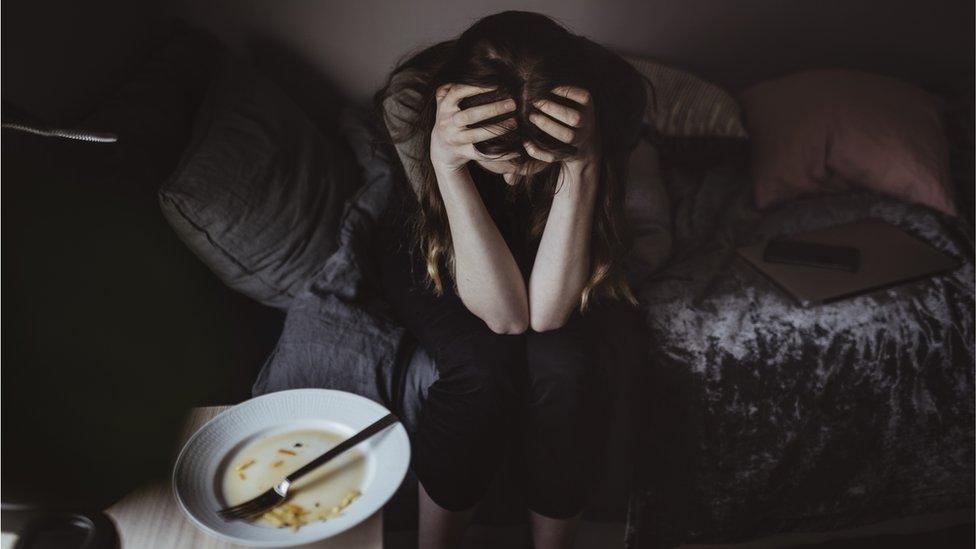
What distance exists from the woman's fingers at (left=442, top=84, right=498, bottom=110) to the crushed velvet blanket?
0.50 m

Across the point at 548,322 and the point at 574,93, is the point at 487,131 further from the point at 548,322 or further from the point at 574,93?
the point at 548,322

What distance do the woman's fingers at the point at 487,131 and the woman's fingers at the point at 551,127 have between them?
1.0 inches

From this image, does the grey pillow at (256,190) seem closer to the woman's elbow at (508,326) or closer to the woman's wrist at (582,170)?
the woman's elbow at (508,326)

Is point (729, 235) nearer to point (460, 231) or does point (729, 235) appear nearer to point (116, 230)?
point (460, 231)

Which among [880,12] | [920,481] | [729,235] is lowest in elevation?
[920,481]

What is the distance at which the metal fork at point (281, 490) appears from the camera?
0.53m

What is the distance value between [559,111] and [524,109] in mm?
42

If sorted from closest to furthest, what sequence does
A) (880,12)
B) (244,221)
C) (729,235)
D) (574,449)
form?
(574,449) → (244,221) → (729,235) → (880,12)

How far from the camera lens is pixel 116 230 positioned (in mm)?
617

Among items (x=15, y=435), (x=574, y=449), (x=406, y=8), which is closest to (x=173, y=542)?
(x=15, y=435)

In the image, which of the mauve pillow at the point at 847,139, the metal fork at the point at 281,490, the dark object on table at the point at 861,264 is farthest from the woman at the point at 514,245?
the mauve pillow at the point at 847,139

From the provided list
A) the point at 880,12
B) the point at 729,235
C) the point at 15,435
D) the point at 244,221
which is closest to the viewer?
the point at 15,435

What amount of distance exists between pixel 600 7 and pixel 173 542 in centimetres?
109

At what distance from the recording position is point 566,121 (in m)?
0.75
